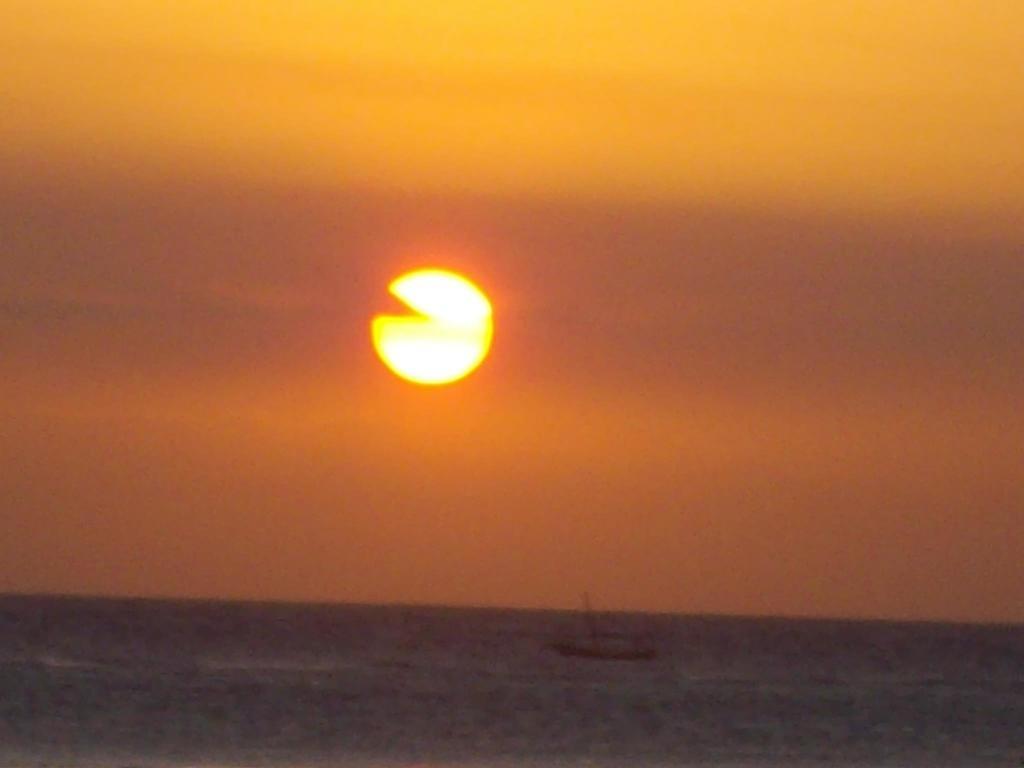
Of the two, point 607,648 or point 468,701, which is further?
point 607,648

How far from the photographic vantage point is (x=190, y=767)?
32.3 feet

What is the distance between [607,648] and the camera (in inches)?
1588

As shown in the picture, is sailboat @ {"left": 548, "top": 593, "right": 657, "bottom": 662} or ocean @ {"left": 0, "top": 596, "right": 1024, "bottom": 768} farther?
sailboat @ {"left": 548, "top": 593, "right": 657, "bottom": 662}

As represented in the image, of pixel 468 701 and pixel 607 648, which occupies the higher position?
pixel 607 648

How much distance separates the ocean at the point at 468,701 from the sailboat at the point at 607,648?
87 cm

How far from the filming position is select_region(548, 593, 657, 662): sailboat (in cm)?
3841

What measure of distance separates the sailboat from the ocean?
2.84 feet

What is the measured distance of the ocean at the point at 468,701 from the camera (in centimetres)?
1195

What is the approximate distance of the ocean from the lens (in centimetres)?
1195

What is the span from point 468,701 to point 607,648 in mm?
21148

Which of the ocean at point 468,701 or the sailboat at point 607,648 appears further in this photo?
the sailboat at point 607,648

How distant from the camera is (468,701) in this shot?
19578 mm

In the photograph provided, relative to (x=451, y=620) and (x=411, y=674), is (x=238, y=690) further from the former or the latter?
(x=451, y=620)

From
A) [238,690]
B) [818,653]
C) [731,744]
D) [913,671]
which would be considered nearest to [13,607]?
[818,653]
